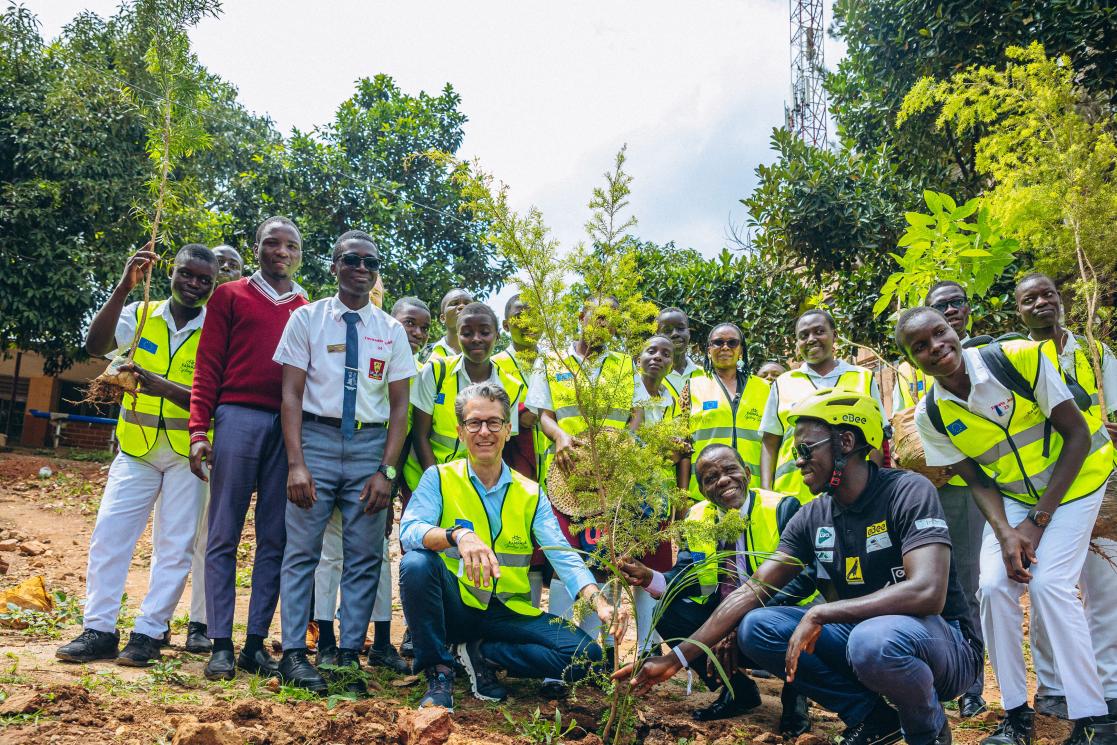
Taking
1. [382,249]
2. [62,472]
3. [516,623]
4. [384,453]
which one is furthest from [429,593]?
[382,249]

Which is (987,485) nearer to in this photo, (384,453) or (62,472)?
(384,453)

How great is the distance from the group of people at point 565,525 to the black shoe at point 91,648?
1cm

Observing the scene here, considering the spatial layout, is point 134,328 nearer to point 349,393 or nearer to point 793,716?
point 349,393

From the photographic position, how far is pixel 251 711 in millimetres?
3082

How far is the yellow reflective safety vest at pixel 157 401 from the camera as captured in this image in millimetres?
4355

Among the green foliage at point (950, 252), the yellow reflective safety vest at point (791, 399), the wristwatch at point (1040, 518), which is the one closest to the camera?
the wristwatch at point (1040, 518)

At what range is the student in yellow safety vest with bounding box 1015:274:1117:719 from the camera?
12.8 ft

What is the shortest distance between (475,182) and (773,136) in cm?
874

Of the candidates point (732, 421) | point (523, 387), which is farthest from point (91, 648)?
point (732, 421)

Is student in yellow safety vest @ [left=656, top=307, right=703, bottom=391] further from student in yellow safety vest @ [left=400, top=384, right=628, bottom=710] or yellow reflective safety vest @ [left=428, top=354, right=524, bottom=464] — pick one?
student in yellow safety vest @ [left=400, top=384, right=628, bottom=710]

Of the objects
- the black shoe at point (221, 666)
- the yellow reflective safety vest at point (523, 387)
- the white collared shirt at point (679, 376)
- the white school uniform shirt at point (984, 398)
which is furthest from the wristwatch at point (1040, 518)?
the black shoe at point (221, 666)

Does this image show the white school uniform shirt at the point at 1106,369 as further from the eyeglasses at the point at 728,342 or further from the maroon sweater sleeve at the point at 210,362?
the maroon sweater sleeve at the point at 210,362

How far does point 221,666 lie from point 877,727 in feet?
9.51

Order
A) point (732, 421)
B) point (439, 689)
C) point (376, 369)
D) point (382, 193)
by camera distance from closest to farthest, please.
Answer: point (439, 689) < point (376, 369) < point (732, 421) < point (382, 193)
